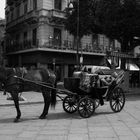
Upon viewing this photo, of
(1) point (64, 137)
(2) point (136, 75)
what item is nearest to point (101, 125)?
(1) point (64, 137)

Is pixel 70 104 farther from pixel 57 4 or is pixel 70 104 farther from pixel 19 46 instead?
pixel 19 46

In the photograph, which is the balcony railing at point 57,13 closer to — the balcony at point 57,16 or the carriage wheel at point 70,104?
the balcony at point 57,16

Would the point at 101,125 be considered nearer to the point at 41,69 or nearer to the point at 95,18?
the point at 41,69

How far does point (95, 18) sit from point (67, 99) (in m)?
14.7

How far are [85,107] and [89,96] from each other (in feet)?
2.58

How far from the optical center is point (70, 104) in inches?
410

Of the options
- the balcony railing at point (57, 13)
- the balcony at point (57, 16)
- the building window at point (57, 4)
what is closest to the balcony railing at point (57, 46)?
the balcony at point (57, 16)

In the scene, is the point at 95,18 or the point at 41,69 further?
the point at 95,18

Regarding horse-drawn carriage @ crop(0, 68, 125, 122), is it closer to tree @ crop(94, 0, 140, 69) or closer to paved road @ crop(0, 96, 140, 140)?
paved road @ crop(0, 96, 140, 140)

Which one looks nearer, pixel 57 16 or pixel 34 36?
pixel 57 16

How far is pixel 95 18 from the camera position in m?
23.9

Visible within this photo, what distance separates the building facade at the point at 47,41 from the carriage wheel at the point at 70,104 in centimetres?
1859

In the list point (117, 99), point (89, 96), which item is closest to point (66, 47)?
point (117, 99)

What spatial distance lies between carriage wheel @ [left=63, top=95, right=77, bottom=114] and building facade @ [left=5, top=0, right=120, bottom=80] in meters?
18.6
